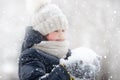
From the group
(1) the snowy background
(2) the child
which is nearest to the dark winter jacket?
(2) the child

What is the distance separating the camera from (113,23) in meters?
14.3

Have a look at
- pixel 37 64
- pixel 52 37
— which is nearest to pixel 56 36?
pixel 52 37

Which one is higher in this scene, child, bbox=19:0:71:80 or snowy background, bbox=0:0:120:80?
snowy background, bbox=0:0:120:80

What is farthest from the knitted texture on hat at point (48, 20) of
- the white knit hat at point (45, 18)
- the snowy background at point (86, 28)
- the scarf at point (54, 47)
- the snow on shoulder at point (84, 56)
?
the snowy background at point (86, 28)

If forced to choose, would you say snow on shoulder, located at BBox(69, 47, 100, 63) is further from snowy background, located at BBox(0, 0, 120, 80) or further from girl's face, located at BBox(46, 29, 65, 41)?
snowy background, located at BBox(0, 0, 120, 80)

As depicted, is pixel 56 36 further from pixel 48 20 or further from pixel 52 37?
pixel 48 20

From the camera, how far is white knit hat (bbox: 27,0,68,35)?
113 inches

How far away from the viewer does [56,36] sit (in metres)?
2.83

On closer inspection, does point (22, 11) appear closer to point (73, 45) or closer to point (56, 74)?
point (73, 45)

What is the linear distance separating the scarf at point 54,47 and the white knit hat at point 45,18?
11 cm

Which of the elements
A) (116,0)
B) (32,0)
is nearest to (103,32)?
(116,0)

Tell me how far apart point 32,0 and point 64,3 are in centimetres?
1111

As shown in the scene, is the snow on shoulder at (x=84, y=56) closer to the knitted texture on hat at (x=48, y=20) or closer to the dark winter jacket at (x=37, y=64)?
the dark winter jacket at (x=37, y=64)

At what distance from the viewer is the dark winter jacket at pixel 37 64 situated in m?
2.54
